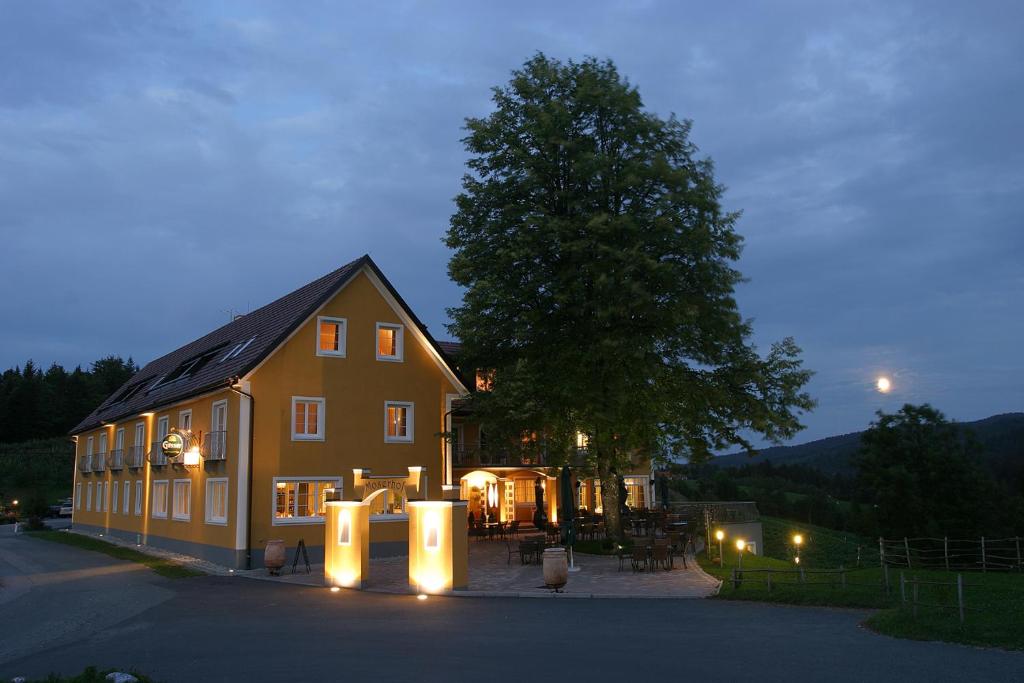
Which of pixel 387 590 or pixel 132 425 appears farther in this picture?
pixel 132 425

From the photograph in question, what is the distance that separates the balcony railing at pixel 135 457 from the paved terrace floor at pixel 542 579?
11865 millimetres

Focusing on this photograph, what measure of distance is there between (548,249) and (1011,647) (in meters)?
16.6

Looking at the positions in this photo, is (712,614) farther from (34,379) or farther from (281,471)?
(34,379)

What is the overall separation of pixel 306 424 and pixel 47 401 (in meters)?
81.7

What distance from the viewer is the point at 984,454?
161 feet

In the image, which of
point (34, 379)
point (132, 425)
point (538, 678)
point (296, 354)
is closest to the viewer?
point (538, 678)

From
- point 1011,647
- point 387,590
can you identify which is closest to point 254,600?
point 387,590

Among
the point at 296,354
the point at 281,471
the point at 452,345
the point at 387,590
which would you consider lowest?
the point at 387,590

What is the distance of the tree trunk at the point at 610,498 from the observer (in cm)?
2536

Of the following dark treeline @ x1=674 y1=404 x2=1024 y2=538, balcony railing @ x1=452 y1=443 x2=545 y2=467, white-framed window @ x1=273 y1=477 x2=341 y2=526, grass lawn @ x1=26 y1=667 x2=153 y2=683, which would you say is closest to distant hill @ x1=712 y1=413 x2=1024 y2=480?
dark treeline @ x1=674 y1=404 x2=1024 y2=538

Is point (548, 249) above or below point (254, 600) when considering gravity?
above

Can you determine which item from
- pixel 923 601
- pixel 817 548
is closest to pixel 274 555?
pixel 923 601

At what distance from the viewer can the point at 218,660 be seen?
1091 cm

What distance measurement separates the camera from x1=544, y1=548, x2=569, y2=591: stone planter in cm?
1736
